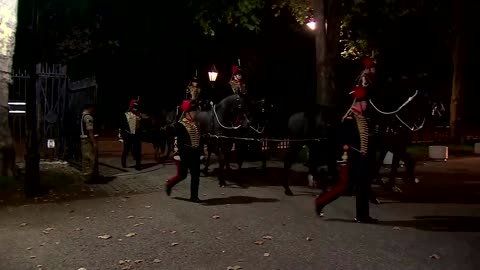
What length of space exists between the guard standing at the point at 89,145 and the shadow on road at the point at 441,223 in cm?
694

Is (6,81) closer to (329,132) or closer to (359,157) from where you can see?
(329,132)

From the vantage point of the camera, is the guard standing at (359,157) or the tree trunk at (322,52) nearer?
the guard standing at (359,157)

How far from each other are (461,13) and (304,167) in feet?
45.6

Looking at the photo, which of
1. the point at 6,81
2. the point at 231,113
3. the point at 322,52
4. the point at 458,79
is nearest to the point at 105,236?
the point at 231,113

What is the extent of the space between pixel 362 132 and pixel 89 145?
299 inches

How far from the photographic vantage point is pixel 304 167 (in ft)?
56.1

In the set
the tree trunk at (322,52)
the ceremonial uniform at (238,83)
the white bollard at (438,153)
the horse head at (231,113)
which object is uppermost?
the tree trunk at (322,52)

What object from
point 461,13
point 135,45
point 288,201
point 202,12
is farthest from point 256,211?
point 135,45

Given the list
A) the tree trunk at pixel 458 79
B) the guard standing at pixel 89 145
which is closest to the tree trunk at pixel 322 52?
the guard standing at pixel 89 145

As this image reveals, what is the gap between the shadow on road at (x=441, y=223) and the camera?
29.6 feet

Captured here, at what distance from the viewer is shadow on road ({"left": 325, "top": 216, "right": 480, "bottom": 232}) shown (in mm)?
9008

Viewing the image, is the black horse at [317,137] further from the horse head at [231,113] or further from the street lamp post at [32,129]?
the street lamp post at [32,129]

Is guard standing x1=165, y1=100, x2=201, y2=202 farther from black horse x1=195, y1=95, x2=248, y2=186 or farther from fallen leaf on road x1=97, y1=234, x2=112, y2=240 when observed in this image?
fallen leaf on road x1=97, y1=234, x2=112, y2=240

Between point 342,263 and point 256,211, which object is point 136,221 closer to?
point 256,211
